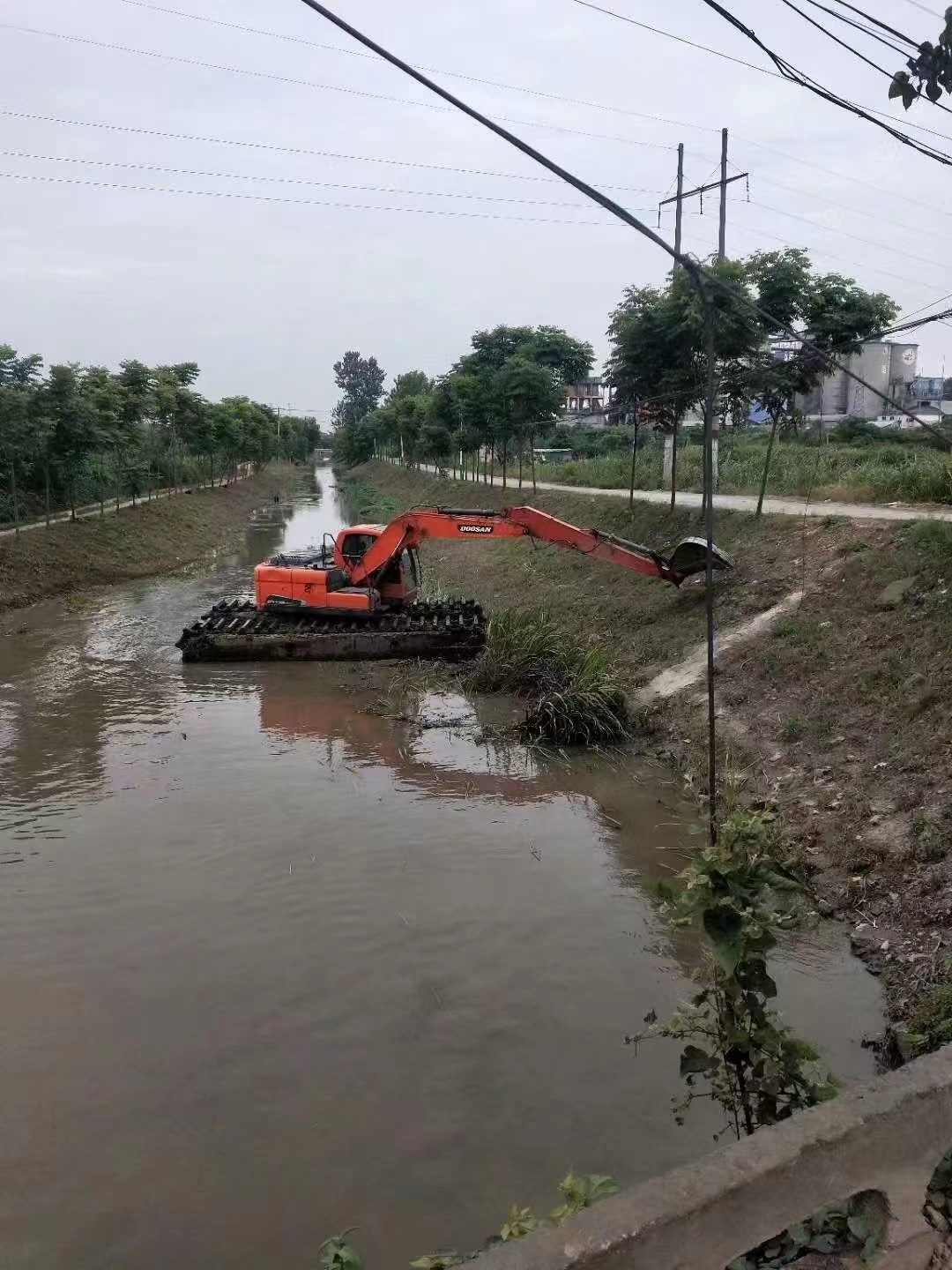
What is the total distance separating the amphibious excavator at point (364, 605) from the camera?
13.8 meters

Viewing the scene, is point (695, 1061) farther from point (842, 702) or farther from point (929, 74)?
point (842, 702)

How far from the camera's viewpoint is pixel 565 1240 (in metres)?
2.34

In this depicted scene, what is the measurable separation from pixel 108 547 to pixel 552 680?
17.5 m

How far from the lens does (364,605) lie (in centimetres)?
1484

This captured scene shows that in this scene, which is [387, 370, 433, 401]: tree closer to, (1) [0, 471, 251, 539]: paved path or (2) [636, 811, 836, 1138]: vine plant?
(1) [0, 471, 251, 539]: paved path

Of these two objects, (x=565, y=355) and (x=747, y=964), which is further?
(x=565, y=355)

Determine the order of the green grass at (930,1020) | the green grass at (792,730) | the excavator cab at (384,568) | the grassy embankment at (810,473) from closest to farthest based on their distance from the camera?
the green grass at (930,1020) < the green grass at (792,730) < the excavator cab at (384,568) < the grassy embankment at (810,473)

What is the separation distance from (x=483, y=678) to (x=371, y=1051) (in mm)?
8069

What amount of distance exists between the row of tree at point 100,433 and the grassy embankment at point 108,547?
0.84m

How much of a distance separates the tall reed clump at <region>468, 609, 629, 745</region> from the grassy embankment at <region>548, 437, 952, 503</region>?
6348mm

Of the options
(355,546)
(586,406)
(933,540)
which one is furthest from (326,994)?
(586,406)

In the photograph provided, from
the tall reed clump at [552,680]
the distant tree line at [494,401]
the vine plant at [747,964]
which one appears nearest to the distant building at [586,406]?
the distant tree line at [494,401]

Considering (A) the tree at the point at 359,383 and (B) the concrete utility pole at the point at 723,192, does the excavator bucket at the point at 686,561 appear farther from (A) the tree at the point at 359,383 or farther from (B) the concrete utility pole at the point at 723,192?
(A) the tree at the point at 359,383

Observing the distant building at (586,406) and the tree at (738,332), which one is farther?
the distant building at (586,406)
